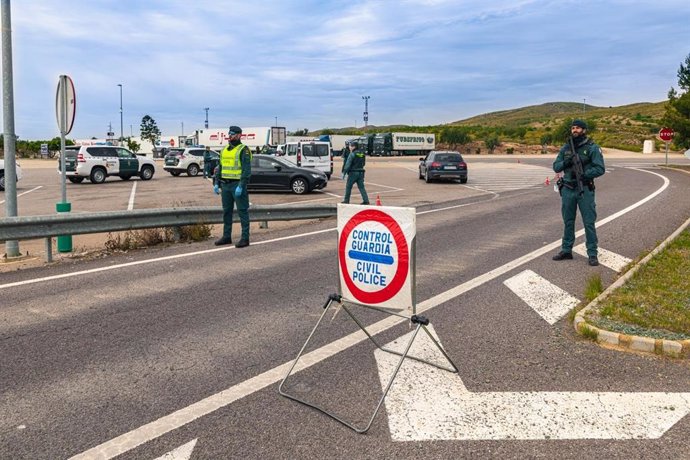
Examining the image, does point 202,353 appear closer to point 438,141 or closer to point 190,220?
point 190,220

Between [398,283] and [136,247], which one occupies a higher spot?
[398,283]

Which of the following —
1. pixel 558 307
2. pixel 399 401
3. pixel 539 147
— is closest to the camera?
pixel 399 401

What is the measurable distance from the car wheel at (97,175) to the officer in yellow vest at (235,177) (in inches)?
756

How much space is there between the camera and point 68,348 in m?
4.91

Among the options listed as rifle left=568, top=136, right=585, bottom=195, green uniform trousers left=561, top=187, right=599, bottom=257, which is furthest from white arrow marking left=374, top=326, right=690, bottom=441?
rifle left=568, top=136, right=585, bottom=195

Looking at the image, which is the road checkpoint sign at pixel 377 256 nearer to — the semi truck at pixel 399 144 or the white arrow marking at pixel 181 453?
the white arrow marking at pixel 181 453

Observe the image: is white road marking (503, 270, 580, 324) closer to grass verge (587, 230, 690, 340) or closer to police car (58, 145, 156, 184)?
grass verge (587, 230, 690, 340)

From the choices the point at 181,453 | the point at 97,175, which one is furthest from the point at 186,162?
the point at 181,453

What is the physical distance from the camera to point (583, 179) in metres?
8.08

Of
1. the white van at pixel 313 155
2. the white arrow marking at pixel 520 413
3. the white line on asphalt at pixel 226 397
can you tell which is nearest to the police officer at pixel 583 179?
the white line on asphalt at pixel 226 397

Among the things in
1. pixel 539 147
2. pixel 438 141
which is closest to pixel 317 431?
pixel 539 147

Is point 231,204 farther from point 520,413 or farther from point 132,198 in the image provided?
point 132,198

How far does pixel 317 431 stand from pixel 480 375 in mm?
1442

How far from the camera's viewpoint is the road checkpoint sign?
4074 millimetres
